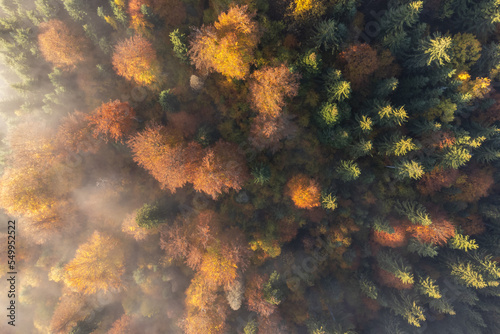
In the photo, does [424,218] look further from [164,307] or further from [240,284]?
[164,307]

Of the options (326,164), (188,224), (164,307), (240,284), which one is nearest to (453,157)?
(326,164)

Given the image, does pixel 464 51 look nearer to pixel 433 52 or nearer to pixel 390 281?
Result: pixel 433 52

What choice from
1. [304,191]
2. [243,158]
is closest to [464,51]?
[304,191]

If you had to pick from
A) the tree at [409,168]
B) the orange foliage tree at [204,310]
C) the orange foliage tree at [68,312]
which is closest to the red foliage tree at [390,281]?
the tree at [409,168]

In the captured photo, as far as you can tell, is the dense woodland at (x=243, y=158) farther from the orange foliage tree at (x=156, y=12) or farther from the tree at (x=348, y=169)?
the tree at (x=348, y=169)

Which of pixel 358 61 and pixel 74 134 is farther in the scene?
pixel 74 134

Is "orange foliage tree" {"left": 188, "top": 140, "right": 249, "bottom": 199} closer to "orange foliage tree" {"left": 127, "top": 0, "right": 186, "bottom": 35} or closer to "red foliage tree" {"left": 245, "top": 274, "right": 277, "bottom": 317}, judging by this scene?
"orange foliage tree" {"left": 127, "top": 0, "right": 186, "bottom": 35}

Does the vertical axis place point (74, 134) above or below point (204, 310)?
above
